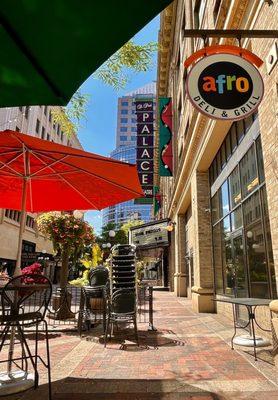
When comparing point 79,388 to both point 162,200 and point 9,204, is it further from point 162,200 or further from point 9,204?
point 162,200

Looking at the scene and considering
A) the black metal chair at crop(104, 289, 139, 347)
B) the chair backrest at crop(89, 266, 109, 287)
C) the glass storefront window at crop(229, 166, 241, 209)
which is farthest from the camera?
the glass storefront window at crop(229, 166, 241, 209)

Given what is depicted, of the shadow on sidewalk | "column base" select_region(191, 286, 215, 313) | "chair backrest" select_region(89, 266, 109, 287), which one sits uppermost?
"chair backrest" select_region(89, 266, 109, 287)

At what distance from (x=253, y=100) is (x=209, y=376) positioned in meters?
3.67

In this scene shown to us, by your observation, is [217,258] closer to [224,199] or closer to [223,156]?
[224,199]

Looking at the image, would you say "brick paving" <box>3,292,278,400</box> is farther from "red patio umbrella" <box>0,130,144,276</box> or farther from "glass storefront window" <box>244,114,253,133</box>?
"glass storefront window" <box>244,114,253,133</box>

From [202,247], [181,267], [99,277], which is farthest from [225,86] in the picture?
[181,267]

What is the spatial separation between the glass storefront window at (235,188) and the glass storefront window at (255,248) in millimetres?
742

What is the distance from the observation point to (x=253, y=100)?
14.4ft

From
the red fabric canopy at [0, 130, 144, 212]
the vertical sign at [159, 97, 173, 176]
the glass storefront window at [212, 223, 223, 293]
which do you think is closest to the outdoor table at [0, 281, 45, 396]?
the red fabric canopy at [0, 130, 144, 212]

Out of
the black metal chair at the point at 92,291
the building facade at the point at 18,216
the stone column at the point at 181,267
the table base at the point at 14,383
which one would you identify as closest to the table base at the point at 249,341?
the black metal chair at the point at 92,291

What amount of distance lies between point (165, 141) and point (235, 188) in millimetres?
14011

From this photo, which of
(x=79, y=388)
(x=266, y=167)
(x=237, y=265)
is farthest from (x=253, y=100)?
(x=237, y=265)

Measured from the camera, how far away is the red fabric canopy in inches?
169

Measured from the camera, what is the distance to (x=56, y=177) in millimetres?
5449
